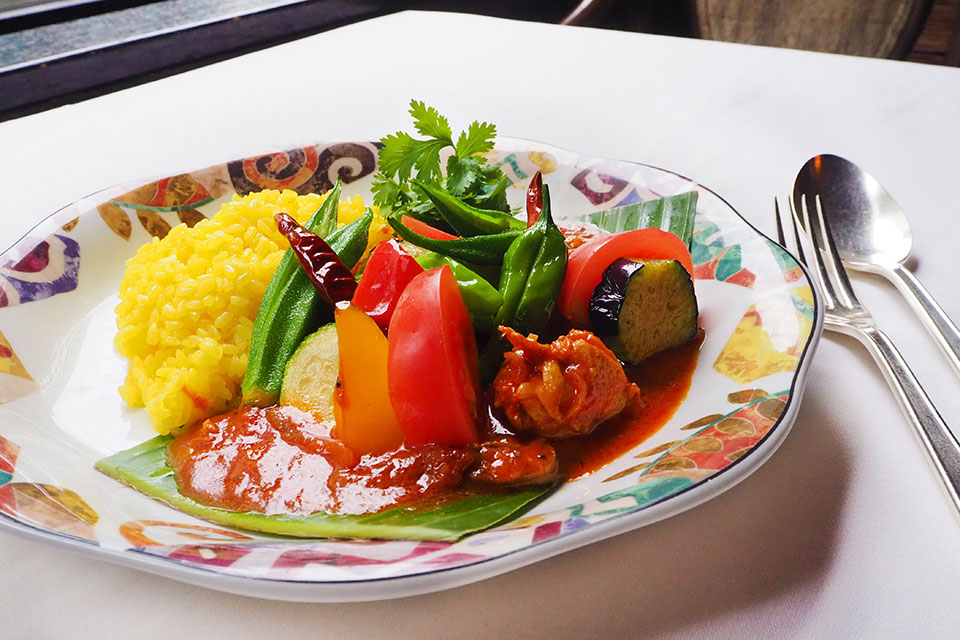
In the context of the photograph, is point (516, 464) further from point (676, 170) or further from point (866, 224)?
point (676, 170)

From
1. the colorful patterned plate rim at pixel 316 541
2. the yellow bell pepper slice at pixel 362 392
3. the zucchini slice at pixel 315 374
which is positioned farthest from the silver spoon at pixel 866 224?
the zucchini slice at pixel 315 374

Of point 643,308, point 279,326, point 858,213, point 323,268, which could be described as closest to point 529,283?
point 643,308

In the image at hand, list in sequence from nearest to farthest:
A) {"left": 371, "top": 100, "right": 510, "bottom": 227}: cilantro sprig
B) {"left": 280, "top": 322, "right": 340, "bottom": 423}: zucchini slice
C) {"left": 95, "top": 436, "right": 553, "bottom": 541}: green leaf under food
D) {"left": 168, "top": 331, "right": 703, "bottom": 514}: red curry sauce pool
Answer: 1. {"left": 95, "top": 436, "right": 553, "bottom": 541}: green leaf under food
2. {"left": 168, "top": 331, "right": 703, "bottom": 514}: red curry sauce pool
3. {"left": 280, "top": 322, "right": 340, "bottom": 423}: zucchini slice
4. {"left": 371, "top": 100, "right": 510, "bottom": 227}: cilantro sprig

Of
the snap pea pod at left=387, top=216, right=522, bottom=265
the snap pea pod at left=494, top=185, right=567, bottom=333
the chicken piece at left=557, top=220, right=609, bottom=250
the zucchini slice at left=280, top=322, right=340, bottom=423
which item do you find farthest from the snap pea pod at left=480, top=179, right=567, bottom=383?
the zucchini slice at left=280, top=322, right=340, bottom=423

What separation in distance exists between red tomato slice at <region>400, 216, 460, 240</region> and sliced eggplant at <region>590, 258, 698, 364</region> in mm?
496

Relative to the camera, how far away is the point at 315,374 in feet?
5.89

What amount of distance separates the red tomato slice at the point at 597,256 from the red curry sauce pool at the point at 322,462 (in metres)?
0.29

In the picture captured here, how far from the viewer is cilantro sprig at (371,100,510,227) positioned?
233 centimetres

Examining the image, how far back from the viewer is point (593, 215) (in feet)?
8.00

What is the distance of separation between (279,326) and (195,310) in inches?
9.0

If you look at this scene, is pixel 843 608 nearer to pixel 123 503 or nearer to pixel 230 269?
pixel 123 503

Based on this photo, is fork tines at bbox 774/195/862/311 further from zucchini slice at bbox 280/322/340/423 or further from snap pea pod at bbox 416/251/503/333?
zucchini slice at bbox 280/322/340/423

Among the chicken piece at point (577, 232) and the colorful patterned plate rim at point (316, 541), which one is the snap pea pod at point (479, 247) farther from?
the colorful patterned plate rim at point (316, 541)

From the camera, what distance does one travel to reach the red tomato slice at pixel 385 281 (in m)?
1.80
